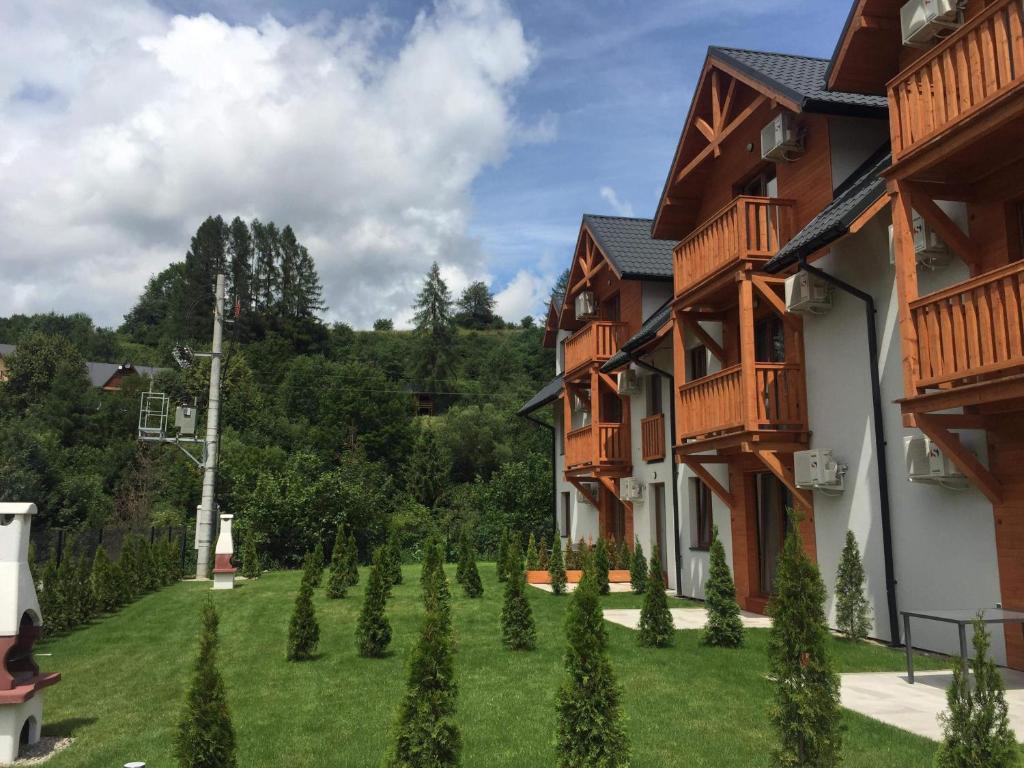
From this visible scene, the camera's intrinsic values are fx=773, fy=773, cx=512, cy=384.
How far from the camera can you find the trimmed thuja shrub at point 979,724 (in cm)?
363

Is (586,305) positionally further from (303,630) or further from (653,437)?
(303,630)

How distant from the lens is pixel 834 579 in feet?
34.8

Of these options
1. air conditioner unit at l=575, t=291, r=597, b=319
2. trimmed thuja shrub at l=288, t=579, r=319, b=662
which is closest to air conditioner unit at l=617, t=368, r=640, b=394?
air conditioner unit at l=575, t=291, r=597, b=319

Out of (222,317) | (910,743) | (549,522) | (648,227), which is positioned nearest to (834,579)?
(910,743)

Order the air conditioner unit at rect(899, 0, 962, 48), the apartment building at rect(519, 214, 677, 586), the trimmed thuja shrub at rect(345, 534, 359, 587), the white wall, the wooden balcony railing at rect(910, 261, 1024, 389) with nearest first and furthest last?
the wooden balcony railing at rect(910, 261, 1024, 389) → the white wall → the air conditioner unit at rect(899, 0, 962, 48) → the trimmed thuja shrub at rect(345, 534, 359, 587) → the apartment building at rect(519, 214, 677, 586)

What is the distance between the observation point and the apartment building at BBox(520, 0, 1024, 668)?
24.5ft

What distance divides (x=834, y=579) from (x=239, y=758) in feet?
26.6

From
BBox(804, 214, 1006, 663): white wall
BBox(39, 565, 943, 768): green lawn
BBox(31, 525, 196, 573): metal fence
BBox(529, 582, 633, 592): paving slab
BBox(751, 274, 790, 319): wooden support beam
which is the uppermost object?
BBox(751, 274, 790, 319): wooden support beam

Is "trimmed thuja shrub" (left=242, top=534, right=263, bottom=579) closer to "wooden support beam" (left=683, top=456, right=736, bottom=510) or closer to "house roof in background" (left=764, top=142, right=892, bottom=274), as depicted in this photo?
"wooden support beam" (left=683, top=456, right=736, bottom=510)

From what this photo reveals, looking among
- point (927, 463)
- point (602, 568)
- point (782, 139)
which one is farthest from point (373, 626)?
point (782, 139)

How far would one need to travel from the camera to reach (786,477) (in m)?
11.1

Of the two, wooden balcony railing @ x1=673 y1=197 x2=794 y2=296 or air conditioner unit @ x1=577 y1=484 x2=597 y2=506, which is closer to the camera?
wooden balcony railing @ x1=673 y1=197 x2=794 y2=296

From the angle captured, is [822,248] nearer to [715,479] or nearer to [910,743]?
[715,479]

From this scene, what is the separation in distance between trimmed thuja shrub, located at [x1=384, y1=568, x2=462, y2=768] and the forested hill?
37.5 feet
